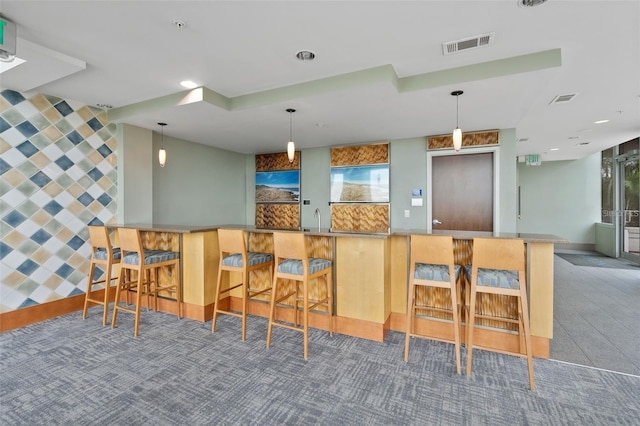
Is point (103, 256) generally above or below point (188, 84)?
below

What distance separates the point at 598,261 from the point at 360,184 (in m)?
5.88

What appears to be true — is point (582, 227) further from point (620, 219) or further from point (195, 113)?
point (195, 113)

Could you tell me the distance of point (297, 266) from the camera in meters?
2.78

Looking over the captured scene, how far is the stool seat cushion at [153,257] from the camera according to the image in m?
3.28

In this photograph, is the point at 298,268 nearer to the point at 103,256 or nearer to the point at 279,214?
Answer: the point at 103,256

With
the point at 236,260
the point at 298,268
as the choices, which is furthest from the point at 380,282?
the point at 236,260

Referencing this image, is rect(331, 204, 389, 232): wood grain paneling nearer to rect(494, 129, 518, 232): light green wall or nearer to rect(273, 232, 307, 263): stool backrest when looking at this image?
rect(494, 129, 518, 232): light green wall

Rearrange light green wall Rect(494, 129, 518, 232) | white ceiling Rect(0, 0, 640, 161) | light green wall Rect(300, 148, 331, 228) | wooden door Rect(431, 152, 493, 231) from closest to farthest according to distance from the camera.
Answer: white ceiling Rect(0, 0, 640, 161)
light green wall Rect(494, 129, 518, 232)
wooden door Rect(431, 152, 493, 231)
light green wall Rect(300, 148, 331, 228)

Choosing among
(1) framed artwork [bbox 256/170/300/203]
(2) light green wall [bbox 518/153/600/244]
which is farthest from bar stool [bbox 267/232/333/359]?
(2) light green wall [bbox 518/153/600/244]

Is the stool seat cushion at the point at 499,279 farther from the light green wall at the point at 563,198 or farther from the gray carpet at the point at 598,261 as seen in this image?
the light green wall at the point at 563,198

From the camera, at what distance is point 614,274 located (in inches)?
220

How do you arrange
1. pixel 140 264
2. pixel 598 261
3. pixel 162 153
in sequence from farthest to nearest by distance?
pixel 598 261, pixel 162 153, pixel 140 264

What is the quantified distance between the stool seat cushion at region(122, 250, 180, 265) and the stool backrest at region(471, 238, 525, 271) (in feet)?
Result: 10.4

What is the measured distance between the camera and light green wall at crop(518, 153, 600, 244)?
822 cm
